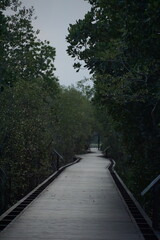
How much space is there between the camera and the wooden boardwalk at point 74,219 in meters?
7.18

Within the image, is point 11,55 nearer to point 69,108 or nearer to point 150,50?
point 150,50

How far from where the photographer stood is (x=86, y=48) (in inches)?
601

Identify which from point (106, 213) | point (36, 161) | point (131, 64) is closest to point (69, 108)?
point (36, 161)

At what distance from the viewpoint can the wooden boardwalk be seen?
7180 millimetres

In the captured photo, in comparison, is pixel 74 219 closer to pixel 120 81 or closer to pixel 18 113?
pixel 120 81

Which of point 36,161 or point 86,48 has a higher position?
point 86,48

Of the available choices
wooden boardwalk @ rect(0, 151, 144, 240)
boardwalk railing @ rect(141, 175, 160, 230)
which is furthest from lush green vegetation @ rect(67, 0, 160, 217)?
boardwalk railing @ rect(141, 175, 160, 230)

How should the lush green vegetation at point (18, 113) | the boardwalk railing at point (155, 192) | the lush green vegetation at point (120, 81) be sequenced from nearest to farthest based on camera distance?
the boardwalk railing at point (155, 192) < the lush green vegetation at point (120, 81) < the lush green vegetation at point (18, 113)

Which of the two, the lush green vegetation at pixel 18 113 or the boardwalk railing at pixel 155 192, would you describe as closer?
the boardwalk railing at pixel 155 192

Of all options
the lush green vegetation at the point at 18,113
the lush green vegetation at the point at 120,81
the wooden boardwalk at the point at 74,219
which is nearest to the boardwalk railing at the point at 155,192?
the wooden boardwalk at the point at 74,219

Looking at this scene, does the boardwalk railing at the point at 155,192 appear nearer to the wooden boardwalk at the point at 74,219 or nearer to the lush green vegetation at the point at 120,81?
the wooden boardwalk at the point at 74,219

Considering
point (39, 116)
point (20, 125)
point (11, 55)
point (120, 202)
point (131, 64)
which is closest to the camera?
point (120, 202)

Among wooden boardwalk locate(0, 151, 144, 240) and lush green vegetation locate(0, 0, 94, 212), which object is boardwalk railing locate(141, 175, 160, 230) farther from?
lush green vegetation locate(0, 0, 94, 212)

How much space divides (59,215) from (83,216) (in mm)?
544
